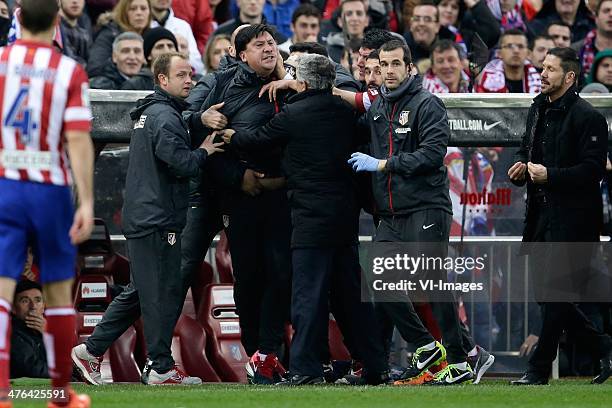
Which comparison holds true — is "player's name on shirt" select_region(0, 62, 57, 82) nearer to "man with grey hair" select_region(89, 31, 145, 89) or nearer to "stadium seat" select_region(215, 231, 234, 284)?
Answer: "stadium seat" select_region(215, 231, 234, 284)

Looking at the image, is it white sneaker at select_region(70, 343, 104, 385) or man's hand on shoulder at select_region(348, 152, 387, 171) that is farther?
white sneaker at select_region(70, 343, 104, 385)

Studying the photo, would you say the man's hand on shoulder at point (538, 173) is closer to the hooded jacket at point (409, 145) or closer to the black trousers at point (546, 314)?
the black trousers at point (546, 314)

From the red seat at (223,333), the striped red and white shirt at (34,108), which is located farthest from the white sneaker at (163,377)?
→ the striped red and white shirt at (34,108)

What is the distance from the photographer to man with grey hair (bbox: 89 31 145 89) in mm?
14165

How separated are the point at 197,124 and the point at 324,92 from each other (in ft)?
3.59

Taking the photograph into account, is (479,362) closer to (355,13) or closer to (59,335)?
(59,335)

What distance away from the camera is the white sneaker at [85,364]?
11016 millimetres

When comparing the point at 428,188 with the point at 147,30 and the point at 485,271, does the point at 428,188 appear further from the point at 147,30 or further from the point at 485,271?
the point at 147,30

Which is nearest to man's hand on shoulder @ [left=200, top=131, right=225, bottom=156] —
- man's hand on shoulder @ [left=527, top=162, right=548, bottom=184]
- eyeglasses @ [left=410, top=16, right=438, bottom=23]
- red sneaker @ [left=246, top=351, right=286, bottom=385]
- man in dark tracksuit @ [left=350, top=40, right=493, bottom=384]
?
man in dark tracksuit @ [left=350, top=40, right=493, bottom=384]

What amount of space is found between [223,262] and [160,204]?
1.97m

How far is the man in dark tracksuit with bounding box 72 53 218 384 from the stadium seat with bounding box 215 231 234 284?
5.38ft

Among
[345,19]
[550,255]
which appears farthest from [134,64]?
[550,255]

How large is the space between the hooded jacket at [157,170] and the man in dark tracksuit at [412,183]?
1.32 metres

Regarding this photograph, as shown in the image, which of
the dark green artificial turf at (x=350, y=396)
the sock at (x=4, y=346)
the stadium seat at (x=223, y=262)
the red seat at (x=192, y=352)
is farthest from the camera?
the stadium seat at (x=223, y=262)
